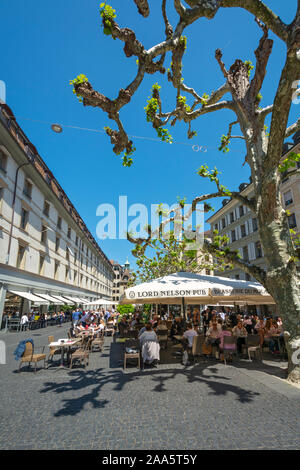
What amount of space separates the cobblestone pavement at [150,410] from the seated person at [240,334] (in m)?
2.35

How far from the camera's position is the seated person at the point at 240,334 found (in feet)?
32.6

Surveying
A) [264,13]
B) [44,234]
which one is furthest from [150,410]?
[44,234]

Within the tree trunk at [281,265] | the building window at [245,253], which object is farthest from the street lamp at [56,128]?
the building window at [245,253]

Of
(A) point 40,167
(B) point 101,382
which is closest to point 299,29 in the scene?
(B) point 101,382

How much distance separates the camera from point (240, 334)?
9961 millimetres

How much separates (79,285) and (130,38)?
3905 cm

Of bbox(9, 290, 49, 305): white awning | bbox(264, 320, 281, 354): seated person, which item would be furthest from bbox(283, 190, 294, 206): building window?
bbox(9, 290, 49, 305): white awning

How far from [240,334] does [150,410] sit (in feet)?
21.5

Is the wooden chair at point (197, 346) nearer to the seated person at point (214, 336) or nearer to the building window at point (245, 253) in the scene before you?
the seated person at point (214, 336)

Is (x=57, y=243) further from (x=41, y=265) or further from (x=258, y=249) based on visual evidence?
(x=258, y=249)

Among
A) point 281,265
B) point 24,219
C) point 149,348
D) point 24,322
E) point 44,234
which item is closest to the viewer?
point 281,265

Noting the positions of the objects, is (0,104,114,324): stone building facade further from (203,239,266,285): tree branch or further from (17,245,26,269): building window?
(203,239,266,285): tree branch

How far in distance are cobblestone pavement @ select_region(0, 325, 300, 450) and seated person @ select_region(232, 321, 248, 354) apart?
235 cm
